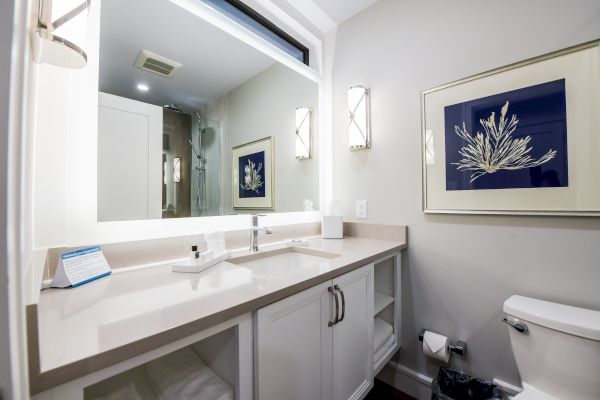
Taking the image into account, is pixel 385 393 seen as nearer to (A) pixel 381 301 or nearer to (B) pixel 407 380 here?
(B) pixel 407 380

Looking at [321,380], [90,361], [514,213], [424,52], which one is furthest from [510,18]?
[90,361]

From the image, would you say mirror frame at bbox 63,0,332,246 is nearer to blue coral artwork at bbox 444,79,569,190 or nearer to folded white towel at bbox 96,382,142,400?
folded white towel at bbox 96,382,142,400

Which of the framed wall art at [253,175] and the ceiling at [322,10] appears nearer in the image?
the framed wall art at [253,175]

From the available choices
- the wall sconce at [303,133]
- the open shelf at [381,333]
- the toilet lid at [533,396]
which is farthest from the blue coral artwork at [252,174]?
the toilet lid at [533,396]

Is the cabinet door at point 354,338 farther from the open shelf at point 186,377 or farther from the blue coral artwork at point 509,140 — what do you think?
the blue coral artwork at point 509,140

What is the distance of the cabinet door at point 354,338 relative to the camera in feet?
3.43

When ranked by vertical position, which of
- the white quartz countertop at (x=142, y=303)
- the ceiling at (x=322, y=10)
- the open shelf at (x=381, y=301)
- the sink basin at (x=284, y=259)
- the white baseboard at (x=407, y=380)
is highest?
the ceiling at (x=322, y=10)

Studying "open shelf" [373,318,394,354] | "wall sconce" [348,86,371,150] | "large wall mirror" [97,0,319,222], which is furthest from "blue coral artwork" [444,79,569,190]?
"large wall mirror" [97,0,319,222]

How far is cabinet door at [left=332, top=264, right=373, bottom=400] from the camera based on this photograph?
104 cm

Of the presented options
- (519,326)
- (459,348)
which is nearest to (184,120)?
(519,326)

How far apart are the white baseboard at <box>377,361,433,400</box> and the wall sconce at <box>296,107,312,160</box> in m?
1.51

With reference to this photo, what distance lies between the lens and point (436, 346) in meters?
1.33

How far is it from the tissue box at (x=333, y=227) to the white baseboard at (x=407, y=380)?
87cm

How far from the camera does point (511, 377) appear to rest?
3.93 feet
